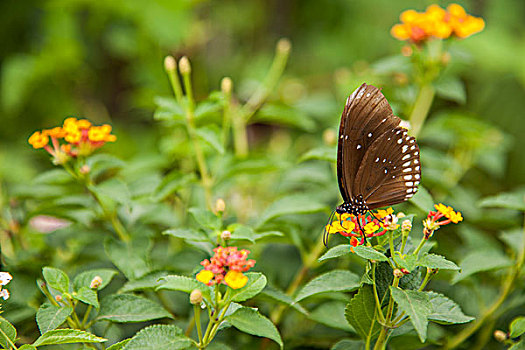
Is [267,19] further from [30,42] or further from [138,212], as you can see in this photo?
[138,212]

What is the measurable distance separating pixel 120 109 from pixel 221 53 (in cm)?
71

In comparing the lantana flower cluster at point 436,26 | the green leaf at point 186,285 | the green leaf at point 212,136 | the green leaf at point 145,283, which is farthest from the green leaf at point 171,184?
the lantana flower cluster at point 436,26

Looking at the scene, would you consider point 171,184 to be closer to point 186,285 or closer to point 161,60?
point 186,285

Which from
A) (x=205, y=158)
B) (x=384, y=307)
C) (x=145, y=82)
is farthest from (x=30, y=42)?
(x=384, y=307)

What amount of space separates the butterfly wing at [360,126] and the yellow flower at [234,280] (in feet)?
0.76

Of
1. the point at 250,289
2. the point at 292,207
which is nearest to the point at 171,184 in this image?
the point at 292,207

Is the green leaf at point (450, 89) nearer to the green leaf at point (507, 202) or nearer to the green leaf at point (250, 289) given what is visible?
the green leaf at point (507, 202)

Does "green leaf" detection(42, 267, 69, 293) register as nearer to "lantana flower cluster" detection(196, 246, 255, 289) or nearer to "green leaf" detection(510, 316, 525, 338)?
"lantana flower cluster" detection(196, 246, 255, 289)

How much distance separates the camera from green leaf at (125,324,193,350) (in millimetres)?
568

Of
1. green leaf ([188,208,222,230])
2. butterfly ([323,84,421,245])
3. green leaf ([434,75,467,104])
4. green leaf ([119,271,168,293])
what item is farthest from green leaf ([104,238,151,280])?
green leaf ([434,75,467,104])

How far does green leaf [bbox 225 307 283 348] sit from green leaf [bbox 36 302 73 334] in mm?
211

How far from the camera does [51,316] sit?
1.99 feet

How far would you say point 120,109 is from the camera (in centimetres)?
226

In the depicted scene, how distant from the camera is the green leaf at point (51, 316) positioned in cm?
59
